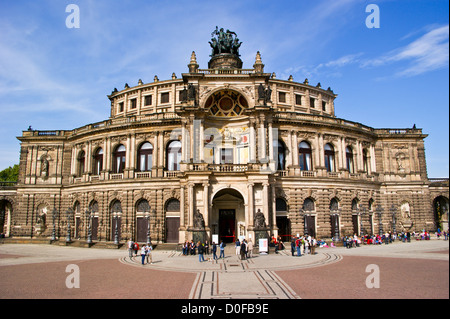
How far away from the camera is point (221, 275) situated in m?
18.2

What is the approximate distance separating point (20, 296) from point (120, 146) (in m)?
30.0

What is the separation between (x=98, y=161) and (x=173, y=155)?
38.1ft

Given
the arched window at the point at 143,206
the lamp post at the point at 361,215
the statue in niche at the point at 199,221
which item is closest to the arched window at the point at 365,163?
the lamp post at the point at 361,215

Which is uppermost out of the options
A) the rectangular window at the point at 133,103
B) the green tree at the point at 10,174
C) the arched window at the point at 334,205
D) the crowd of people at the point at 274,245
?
the rectangular window at the point at 133,103

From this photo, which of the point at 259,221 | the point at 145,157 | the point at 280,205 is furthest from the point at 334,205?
the point at 145,157

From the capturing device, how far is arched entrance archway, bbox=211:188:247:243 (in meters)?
35.7

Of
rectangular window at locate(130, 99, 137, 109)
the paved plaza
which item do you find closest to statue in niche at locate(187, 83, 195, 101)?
rectangular window at locate(130, 99, 137, 109)

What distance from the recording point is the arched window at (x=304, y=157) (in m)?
39.5

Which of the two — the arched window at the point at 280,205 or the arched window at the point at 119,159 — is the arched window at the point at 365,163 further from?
the arched window at the point at 119,159

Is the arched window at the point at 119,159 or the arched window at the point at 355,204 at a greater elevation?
the arched window at the point at 119,159

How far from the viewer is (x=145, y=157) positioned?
40.4 meters

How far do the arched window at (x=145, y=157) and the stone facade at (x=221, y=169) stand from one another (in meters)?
0.14

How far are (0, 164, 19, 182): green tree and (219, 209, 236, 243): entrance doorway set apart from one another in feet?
182
